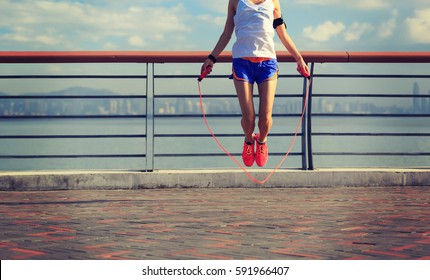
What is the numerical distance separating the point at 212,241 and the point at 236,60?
215 centimetres

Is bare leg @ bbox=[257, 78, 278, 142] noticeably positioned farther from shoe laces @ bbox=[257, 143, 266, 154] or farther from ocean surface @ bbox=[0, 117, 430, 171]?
ocean surface @ bbox=[0, 117, 430, 171]

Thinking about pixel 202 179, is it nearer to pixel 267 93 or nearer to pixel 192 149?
pixel 267 93

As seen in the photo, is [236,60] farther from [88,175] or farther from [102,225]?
[88,175]

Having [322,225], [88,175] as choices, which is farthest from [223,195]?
[322,225]

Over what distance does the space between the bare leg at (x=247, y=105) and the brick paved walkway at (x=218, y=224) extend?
0.65 meters

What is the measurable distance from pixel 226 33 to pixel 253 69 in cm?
41

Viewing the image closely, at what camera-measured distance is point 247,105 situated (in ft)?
22.3

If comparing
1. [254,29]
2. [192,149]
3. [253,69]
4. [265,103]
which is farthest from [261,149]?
[192,149]

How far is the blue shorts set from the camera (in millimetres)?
6594

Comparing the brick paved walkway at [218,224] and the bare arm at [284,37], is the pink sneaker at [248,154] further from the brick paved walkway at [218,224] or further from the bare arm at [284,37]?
the bare arm at [284,37]

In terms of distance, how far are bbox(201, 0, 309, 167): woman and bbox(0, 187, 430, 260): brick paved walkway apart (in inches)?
33.6

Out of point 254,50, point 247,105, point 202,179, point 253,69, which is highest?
point 254,50

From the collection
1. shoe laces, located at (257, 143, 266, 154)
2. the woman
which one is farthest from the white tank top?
shoe laces, located at (257, 143, 266, 154)

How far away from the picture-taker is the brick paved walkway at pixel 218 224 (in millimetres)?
4566
